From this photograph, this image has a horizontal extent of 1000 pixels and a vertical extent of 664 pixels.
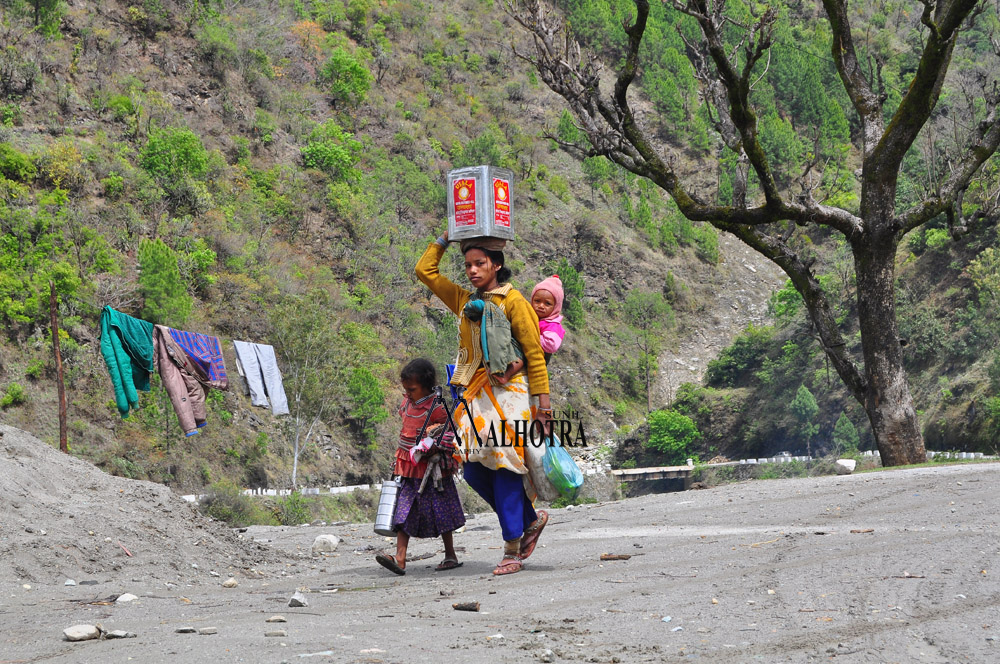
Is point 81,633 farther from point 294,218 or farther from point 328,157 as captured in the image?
point 328,157

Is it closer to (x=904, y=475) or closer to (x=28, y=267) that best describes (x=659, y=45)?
(x=28, y=267)

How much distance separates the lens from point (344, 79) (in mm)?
47406

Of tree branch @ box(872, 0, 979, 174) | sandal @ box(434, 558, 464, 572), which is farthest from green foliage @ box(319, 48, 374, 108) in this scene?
sandal @ box(434, 558, 464, 572)

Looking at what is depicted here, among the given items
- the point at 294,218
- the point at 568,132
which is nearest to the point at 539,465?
the point at 294,218

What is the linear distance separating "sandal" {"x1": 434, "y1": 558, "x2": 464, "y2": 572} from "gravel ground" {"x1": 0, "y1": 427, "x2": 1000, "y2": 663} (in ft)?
0.35

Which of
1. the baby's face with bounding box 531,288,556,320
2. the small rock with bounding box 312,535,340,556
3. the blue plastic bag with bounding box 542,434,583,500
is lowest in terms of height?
the small rock with bounding box 312,535,340,556

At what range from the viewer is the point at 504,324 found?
548 centimetres

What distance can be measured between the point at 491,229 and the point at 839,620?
10.1ft

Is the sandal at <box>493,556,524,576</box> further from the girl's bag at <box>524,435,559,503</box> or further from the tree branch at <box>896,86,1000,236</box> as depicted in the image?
the tree branch at <box>896,86,1000,236</box>

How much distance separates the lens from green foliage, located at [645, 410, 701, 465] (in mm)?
40688

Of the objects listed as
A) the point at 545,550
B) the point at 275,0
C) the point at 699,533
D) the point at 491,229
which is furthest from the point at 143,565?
the point at 275,0

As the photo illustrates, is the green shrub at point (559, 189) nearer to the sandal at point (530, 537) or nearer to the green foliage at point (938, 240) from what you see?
the green foliage at point (938, 240)

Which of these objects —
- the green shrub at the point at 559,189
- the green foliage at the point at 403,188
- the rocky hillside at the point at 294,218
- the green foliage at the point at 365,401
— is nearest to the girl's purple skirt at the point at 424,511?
the rocky hillside at the point at 294,218

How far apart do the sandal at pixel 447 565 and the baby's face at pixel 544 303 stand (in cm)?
179
